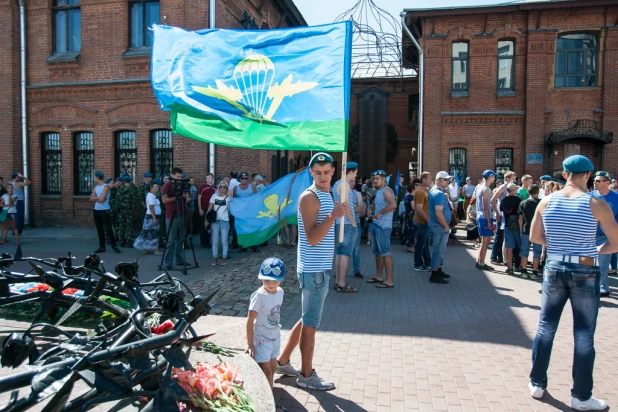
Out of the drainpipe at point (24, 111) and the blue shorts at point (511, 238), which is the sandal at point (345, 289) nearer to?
the blue shorts at point (511, 238)

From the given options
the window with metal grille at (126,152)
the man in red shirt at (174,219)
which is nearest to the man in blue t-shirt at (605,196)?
the man in red shirt at (174,219)

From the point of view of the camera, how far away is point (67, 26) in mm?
15766

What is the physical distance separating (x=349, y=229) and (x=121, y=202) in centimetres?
693

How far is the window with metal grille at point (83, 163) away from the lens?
1583 cm

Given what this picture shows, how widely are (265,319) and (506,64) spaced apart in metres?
20.6

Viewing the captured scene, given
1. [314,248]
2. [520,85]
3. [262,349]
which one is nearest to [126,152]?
[314,248]

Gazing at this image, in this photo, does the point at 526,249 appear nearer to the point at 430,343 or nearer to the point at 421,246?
the point at 421,246

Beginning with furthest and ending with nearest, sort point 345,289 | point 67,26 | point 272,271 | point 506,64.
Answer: point 506,64
point 67,26
point 345,289
point 272,271

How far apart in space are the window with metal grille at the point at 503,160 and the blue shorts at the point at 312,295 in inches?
739

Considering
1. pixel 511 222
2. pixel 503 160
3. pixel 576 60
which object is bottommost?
pixel 511 222

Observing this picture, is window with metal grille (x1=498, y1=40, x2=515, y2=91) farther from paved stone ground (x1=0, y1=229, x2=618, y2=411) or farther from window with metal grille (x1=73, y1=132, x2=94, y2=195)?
window with metal grille (x1=73, y1=132, x2=94, y2=195)

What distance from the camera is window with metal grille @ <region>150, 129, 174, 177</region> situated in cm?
1507

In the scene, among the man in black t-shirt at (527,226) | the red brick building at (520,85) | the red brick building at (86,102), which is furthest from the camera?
the red brick building at (520,85)

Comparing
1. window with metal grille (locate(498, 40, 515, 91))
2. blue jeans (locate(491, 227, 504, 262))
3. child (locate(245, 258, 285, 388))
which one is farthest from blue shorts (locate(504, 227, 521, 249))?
window with metal grille (locate(498, 40, 515, 91))
